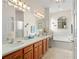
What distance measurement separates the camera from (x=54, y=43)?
7707mm

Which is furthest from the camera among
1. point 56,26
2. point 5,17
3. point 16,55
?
point 56,26

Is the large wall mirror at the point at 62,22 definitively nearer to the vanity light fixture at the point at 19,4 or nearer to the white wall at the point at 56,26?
the white wall at the point at 56,26

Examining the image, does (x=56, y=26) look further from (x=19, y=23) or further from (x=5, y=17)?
(x=5, y=17)

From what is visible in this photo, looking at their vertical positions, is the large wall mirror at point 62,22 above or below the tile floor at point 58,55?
above

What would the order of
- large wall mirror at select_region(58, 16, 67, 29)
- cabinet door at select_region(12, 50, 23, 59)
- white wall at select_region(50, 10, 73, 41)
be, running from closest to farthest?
cabinet door at select_region(12, 50, 23, 59)
white wall at select_region(50, 10, 73, 41)
large wall mirror at select_region(58, 16, 67, 29)

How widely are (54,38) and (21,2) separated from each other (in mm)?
5027

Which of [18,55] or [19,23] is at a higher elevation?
[19,23]

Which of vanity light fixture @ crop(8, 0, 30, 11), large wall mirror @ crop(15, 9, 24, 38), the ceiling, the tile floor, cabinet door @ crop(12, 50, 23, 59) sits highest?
the ceiling

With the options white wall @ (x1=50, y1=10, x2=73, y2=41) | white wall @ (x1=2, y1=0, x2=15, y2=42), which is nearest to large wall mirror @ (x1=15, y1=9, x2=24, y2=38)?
white wall @ (x1=2, y1=0, x2=15, y2=42)

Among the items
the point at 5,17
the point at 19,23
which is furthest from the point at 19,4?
the point at 5,17

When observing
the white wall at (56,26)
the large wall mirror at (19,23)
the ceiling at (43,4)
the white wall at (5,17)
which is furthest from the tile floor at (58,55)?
the white wall at (56,26)

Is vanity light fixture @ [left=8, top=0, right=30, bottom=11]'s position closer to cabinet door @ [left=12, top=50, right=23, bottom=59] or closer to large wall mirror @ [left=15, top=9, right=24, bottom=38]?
large wall mirror @ [left=15, top=9, right=24, bottom=38]

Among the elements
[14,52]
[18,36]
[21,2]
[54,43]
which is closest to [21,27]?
[18,36]

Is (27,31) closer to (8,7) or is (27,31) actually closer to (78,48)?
(8,7)
